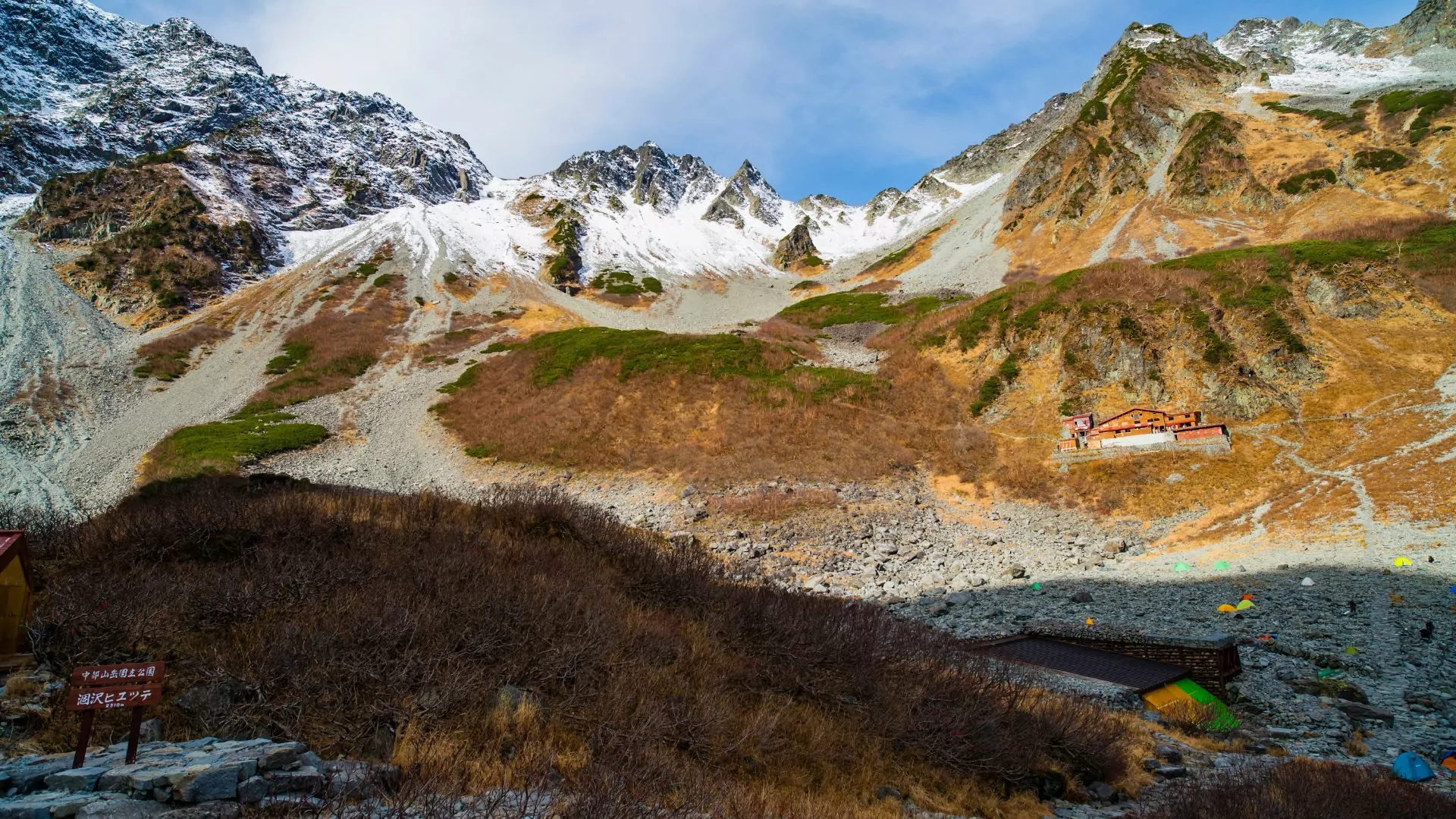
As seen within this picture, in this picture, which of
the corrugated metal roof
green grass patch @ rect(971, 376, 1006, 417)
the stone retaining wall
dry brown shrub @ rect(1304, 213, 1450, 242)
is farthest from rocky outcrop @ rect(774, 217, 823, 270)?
the corrugated metal roof

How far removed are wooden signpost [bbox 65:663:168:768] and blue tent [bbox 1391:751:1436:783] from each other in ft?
40.9

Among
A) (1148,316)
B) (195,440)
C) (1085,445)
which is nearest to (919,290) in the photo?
(1148,316)

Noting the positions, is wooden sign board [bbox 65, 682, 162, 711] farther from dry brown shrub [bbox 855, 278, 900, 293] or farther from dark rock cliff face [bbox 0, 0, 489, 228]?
dark rock cliff face [bbox 0, 0, 489, 228]

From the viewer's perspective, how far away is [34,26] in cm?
13712

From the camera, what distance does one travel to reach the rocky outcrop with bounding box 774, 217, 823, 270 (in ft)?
416

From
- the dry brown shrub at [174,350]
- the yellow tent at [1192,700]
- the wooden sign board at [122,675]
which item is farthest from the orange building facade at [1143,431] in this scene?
the dry brown shrub at [174,350]

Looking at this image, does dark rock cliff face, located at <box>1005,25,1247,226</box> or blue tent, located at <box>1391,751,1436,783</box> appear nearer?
blue tent, located at <box>1391,751,1436,783</box>

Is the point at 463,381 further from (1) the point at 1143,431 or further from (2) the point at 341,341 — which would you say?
(1) the point at 1143,431

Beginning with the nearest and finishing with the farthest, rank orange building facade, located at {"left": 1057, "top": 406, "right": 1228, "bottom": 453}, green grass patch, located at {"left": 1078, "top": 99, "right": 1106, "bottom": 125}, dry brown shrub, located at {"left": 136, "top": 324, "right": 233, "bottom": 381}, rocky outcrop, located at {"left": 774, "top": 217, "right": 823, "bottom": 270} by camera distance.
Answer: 1. orange building facade, located at {"left": 1057, "top": 406, "right": 1228, "bottom": 453}
2. dry brown shrub, located at {"left": 136, "top": 324, "right": 233, "bottom": 381}
3. green grass patch, located at {"left": 1078, "top": 99, "right": 1106, "bottom": 125}
4. rocky outcrop, located at {"left": 774, "top": 217, "right": 823, "bottom": 270}

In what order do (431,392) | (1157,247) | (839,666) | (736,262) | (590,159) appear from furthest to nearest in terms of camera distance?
(590,159)
(736,262)
(1157,247)
(431,392)
(839,666)

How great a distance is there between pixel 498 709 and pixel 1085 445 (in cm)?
2652

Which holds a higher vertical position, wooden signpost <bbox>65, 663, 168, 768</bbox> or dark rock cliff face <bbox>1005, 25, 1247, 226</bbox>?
dark rock cliff face <bbox>1005, 25, 1247, 226</bbox>

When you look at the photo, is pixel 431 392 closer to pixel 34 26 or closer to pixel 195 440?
pixel 195 440

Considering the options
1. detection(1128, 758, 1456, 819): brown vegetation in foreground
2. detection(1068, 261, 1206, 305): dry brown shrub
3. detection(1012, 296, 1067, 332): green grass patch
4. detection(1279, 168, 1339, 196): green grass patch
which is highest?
detection(1279, 168, 1339, 196): green grass patch
